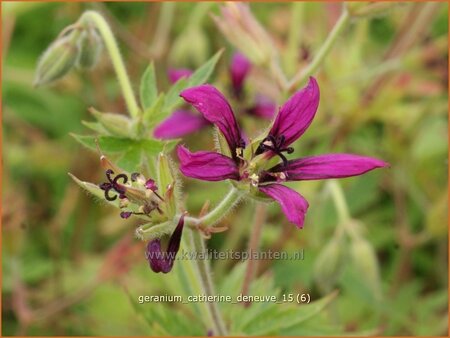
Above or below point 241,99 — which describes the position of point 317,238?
below

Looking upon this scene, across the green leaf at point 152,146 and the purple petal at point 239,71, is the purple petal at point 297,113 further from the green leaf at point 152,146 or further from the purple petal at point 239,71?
the purple petal at point 239,71

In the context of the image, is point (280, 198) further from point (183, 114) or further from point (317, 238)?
point (317, 238)

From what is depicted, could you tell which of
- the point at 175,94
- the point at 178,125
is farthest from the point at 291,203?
the point at 178,125

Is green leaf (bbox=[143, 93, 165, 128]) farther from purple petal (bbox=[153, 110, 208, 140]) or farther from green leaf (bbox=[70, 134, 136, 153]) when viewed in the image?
purple petal (bbox=[153, 110, 208, 140])

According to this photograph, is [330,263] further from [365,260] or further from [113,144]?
[113,144]

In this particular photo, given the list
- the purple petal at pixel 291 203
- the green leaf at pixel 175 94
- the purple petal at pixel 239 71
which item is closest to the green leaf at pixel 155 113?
the green leaf at pixel 175 94

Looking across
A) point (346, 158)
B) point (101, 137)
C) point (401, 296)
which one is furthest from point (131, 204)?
point (401, 296)
